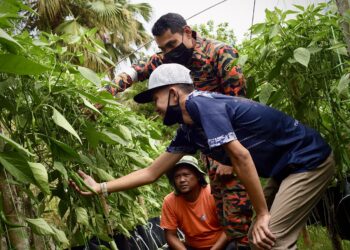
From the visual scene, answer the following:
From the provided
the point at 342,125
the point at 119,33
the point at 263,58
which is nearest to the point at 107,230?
the point at 263,58

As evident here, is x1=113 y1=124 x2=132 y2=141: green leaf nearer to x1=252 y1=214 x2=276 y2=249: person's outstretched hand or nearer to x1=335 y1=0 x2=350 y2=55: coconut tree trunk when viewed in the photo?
x1=252 y1=214 x2=276 y2=249: person's outstretched hand

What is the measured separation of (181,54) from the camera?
81.0 inches

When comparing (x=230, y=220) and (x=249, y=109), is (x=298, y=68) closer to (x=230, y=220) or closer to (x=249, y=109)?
(x=249, y=109)

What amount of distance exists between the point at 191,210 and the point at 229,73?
1.09 meters

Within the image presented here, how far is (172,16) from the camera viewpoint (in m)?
2.02

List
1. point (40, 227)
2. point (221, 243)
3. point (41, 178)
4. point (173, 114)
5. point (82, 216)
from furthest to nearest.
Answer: point (221, 243), point (173, 114), point (82, 216), point (40, 227), point (41, 178)

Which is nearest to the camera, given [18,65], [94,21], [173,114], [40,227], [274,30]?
[18,65]

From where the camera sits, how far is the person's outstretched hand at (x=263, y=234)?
1.45m

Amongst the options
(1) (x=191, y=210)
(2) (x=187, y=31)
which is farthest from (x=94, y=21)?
(2) (x=187, y=31)

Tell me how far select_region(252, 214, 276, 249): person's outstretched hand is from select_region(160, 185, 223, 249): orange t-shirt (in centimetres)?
124

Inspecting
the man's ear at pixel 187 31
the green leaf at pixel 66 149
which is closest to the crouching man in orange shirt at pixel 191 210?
the man's ear at pixel 187 31

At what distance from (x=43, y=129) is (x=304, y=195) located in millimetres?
855

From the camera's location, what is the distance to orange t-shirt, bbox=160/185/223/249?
107 inches

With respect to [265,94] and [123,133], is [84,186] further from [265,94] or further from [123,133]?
[265,94]
